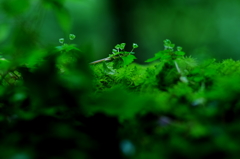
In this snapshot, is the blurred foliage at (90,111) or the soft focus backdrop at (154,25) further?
the soft focus backdrop at (154,25)

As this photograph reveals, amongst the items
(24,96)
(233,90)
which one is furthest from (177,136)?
(24,96)

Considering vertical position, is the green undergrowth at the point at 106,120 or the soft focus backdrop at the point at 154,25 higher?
the soft focus backdrop at the point at 154,25

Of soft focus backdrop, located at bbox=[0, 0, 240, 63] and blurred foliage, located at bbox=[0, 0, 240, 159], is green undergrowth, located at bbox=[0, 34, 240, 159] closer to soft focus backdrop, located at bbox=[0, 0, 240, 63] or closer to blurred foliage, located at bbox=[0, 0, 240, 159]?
blurred foliage, located at bbox=[0, 0, 240, 159]

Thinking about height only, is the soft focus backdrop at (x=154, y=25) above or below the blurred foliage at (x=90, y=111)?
above

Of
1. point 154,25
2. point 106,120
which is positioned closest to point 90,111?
point 106,120

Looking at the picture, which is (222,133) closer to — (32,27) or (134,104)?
(134,104)

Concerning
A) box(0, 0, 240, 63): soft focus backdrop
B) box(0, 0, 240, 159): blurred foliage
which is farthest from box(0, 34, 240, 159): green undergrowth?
box(0, 0, 240, 63): soft focus backdrop

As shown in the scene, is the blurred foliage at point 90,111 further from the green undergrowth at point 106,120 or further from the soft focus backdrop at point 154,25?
the soft focus backdrop at point 154,25

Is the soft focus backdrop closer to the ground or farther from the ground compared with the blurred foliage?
farther from the ground

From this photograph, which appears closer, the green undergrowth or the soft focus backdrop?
the green undergrowth

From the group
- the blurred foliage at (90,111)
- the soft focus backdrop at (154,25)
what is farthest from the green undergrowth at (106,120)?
the soft focus backdrop at (154,25)

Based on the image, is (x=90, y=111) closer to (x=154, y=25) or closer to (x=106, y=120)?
(x=106, y=120)
